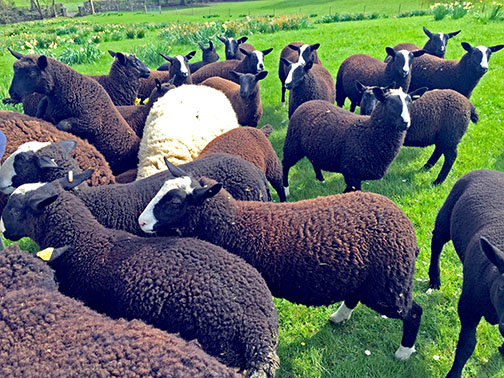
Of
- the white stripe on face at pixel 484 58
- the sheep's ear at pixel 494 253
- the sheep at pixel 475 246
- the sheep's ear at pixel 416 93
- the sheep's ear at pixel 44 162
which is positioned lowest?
the sheep at pixel 475 246

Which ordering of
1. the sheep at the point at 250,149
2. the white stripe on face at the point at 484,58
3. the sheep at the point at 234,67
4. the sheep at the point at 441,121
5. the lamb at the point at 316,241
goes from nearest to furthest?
1. the lamb at the point at 316,241
2. the sheep at the point at 250,149
3. the sheep at the point at 441,121
4. the white stripe on face at the point at 484,58
5. the sheep at the point at 234,67

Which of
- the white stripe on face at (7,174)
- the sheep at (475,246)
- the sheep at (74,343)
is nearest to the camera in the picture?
the sheep at (74,343)

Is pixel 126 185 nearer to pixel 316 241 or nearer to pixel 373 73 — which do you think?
pixel 316 241

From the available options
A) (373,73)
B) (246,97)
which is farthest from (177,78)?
(373,73)

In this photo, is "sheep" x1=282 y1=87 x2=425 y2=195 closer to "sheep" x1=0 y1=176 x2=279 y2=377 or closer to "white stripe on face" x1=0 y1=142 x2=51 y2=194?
"sheep" x1=0 y1=176 x2=279 y2=377

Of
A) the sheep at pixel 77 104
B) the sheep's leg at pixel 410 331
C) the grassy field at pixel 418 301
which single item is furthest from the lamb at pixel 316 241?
the sheep at pixel 77 104

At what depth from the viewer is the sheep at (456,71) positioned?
697cm

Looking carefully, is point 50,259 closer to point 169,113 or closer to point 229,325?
point 229,325

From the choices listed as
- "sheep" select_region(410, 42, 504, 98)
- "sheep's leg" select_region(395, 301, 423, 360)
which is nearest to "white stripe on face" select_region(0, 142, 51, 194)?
"sheep's leg" select_region(395, 301, 423, 360)

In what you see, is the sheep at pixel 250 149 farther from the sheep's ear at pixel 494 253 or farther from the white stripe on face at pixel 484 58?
the white stripe on face at pixel 484 58

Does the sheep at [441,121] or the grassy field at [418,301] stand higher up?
the sheep at [441,121]

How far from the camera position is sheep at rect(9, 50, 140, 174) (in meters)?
4.58

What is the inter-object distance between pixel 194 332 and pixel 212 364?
0.40 metres

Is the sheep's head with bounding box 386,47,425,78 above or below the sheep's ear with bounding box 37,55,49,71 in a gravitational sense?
below
